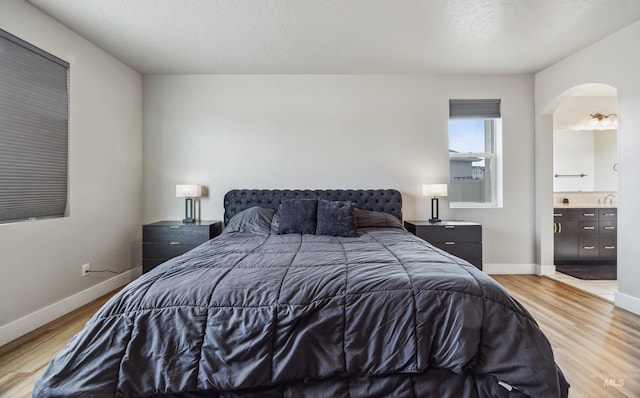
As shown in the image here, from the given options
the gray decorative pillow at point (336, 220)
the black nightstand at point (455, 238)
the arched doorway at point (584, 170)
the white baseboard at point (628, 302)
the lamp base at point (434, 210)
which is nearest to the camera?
the white baseboard at point (628, 302)

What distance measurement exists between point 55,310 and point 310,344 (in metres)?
2.69

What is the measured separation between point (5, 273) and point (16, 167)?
817 millimetres

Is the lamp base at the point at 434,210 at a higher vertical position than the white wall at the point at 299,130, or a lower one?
lower

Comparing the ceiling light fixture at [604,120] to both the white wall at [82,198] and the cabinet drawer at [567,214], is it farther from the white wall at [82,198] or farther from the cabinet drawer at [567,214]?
the white wall at [82,198]

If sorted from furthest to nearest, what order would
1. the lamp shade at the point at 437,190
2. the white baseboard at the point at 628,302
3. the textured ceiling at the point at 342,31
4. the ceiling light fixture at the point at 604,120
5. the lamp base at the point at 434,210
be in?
the ceiling light fixture at the point at 604,120 < the lamp base at the point at 434,210 < the lamp shade at the point at 437,190 < the white baseboard at the point at 628,302 < the textured ceiling at the point at 342,31

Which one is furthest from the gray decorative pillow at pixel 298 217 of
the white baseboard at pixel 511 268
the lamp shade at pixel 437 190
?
the white baseboard at pixel 511 268

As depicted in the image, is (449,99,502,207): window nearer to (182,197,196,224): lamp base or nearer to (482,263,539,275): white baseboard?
(482,263,539,275): white baseboard

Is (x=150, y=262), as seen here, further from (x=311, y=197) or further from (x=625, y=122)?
(x=625, y=122)

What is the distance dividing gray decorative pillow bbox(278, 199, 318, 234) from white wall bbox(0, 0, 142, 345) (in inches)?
77.2

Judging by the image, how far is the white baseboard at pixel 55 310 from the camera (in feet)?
7.56

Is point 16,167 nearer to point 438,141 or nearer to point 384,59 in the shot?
point 384,59

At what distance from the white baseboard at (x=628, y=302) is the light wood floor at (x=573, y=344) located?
0.07 meters

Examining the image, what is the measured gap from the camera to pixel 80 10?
2568mm

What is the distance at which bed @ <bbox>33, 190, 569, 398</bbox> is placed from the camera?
135 cm
